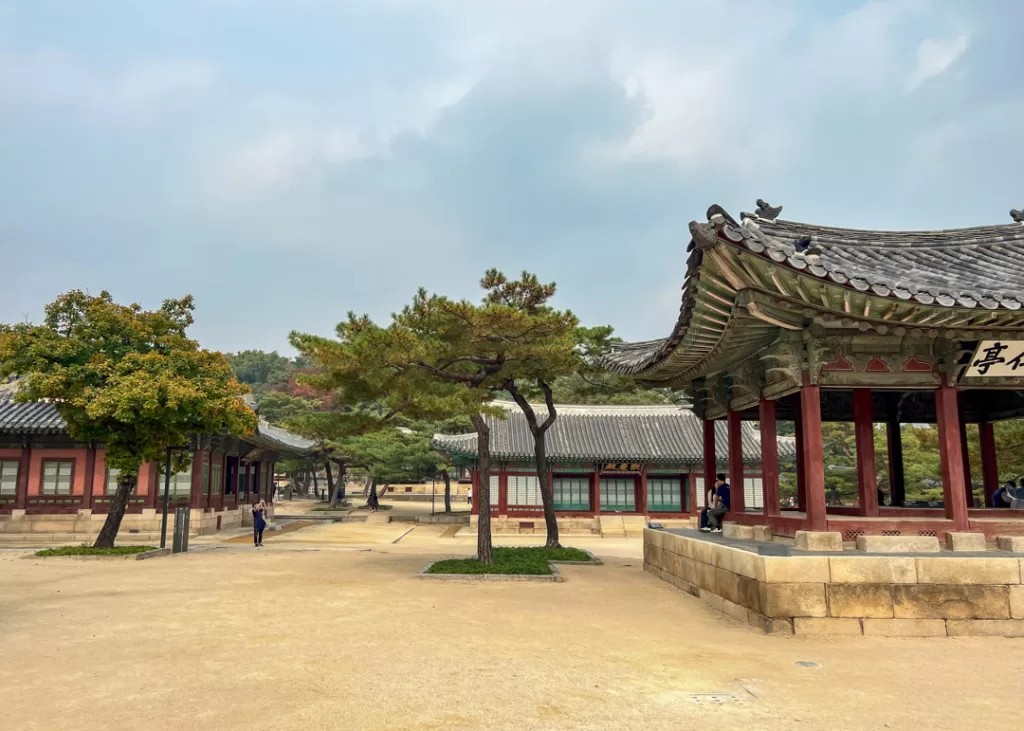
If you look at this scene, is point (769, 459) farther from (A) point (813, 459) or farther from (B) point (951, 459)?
(B) point (951, 459)

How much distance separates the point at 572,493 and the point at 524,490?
7.91 ft

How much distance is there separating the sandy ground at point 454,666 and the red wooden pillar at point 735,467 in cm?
261

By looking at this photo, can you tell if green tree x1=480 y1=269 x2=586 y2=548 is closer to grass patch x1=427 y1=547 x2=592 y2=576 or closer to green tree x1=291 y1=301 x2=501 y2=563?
green tree x1=291 y1=301 x2=501 y2=563

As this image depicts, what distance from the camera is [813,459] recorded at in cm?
932

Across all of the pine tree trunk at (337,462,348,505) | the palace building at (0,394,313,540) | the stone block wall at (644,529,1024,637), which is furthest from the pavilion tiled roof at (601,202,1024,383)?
the pine tree trunk at (337,462,348,505)

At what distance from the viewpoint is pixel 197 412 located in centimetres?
1731

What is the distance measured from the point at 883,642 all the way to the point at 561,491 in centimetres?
2491

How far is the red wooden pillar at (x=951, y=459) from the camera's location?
9.17 metres

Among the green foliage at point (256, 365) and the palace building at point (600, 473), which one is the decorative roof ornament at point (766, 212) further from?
the green foliage at point (256, 365)

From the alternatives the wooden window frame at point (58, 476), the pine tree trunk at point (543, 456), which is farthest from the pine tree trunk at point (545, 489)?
the wooden window frame at point (58, 476)

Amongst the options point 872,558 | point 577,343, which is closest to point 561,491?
point 577,343

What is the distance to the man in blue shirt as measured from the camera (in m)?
13.3

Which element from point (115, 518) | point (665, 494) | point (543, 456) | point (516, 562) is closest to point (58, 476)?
point (115, 518)

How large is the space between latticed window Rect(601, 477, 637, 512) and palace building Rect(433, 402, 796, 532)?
0.05 metres
